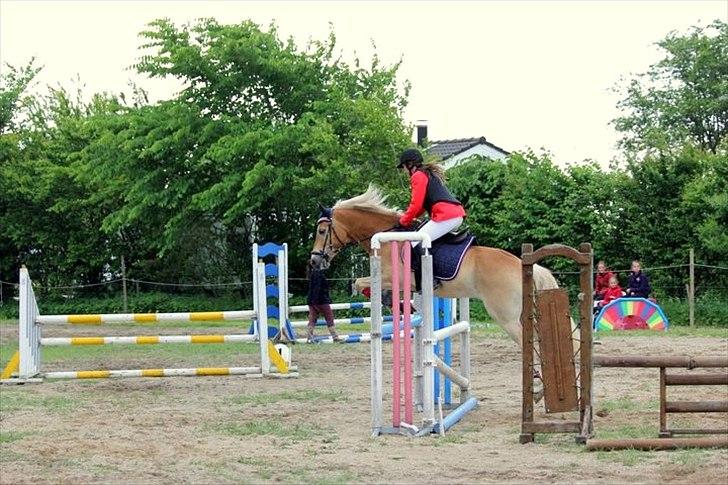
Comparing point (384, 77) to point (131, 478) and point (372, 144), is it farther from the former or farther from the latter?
point (131, 478)

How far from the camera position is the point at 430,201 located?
9.71 m

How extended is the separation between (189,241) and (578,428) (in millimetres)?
21085

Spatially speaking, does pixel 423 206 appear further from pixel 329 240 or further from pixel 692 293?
pixel 692 293

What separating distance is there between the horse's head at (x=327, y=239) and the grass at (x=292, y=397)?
133 centimetres

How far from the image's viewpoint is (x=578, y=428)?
8062 mm

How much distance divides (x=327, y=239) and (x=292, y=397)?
1.69 m

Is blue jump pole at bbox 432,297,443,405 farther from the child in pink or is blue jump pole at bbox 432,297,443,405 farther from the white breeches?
the child in pink

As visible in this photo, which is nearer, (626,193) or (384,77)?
(626,193)

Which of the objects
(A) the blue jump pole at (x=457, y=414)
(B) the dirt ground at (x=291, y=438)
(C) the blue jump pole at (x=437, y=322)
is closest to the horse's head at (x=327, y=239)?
(C) the blue jump pole at (x=437, y=322)

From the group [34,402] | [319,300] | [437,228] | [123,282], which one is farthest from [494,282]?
[123,282]

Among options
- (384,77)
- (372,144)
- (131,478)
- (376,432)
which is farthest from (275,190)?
(131,478)

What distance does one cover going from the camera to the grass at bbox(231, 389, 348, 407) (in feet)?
36.1

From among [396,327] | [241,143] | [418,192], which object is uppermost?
[241,143]

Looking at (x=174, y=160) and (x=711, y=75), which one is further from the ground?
(x=711, y=75)
